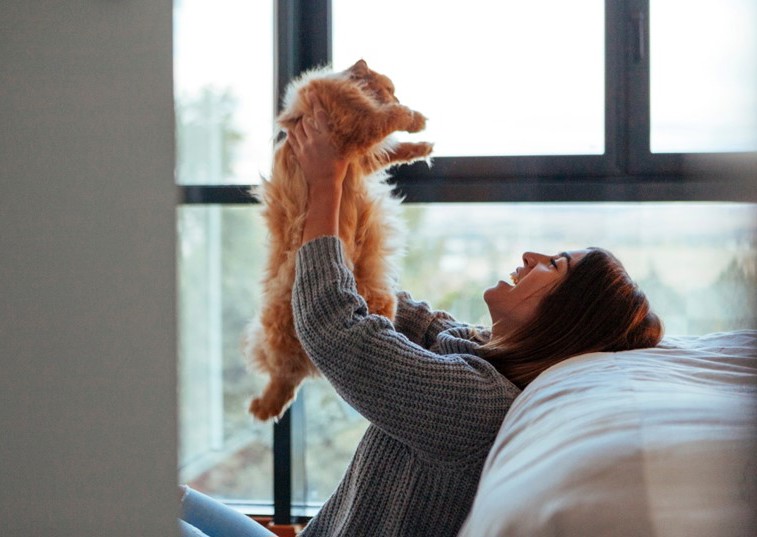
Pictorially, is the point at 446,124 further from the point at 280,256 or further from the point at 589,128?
the point at 280,256

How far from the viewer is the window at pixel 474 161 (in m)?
1.05

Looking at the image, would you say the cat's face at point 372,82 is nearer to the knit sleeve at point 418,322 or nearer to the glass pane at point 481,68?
the glass pane at point 481,68

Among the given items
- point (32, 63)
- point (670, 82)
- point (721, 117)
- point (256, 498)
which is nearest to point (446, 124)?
point (670, 82)

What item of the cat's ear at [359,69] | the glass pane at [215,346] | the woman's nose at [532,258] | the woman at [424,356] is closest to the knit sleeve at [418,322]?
the woman at [424,356]

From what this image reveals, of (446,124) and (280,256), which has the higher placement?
(446,124)

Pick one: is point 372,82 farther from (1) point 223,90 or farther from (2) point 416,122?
(1) point 223,90

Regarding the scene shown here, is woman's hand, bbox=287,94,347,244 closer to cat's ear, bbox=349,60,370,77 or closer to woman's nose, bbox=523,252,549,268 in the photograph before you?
cat's ear, bbox=349,60,370,77

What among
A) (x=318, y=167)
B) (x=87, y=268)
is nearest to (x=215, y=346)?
(x=87, y=268)

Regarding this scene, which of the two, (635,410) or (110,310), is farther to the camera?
(635,410)

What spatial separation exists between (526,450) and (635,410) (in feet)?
0.49

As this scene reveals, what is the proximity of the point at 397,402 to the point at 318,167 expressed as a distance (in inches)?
15.5

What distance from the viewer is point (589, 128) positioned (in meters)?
1.47

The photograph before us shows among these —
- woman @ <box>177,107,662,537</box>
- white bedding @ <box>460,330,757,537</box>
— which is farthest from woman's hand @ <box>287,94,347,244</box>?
white bedding @ <box>460,330,757,537</box>

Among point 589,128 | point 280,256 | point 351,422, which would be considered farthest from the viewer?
point 351,422
